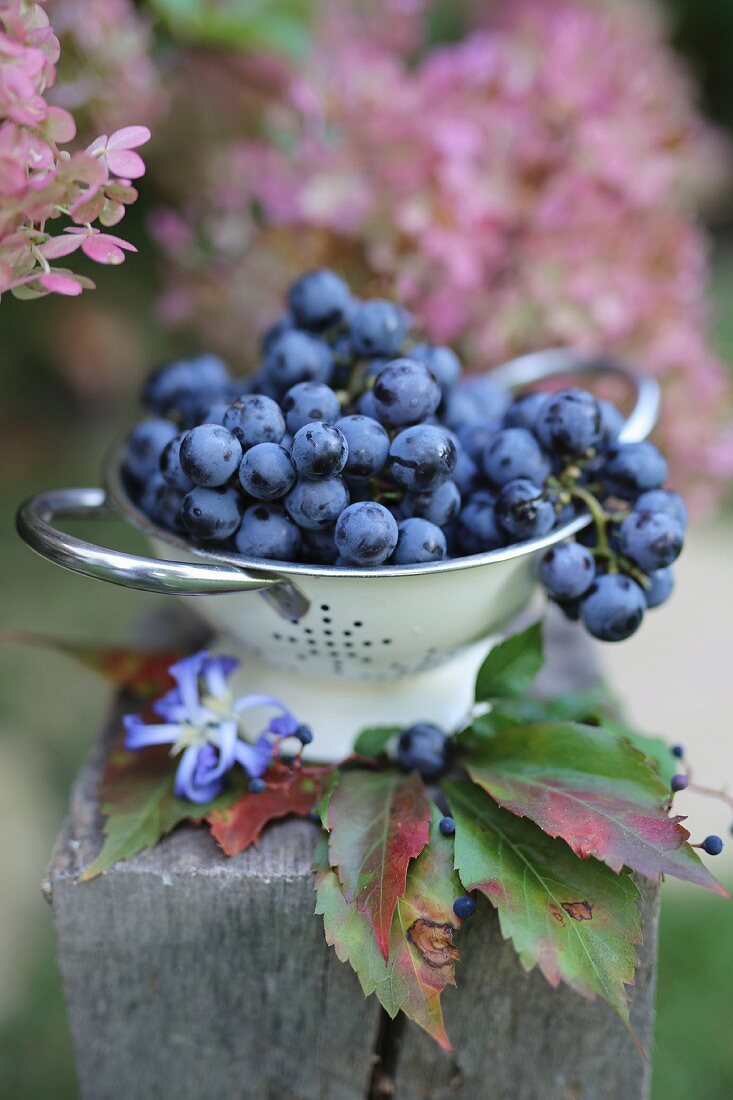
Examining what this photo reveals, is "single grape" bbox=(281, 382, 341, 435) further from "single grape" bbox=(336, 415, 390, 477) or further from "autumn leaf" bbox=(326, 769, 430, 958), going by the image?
"autumn leaf" bbox=(326, 769, 430, 958)

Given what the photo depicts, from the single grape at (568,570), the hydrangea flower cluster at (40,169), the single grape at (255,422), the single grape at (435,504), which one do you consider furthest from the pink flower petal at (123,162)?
the single grape at (568,570)

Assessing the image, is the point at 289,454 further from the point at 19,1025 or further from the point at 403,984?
the point at 19,1025

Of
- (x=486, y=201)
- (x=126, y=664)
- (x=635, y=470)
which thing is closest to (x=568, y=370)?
(x=486, y=201)

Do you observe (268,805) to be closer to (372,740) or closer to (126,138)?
(372,740)

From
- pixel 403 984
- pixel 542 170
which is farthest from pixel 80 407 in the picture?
pixel 403 984

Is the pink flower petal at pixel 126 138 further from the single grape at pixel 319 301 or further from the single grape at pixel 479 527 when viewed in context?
the single grape at pixel 479 527

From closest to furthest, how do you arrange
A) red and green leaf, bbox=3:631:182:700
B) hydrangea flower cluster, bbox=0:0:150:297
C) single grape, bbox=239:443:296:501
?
1. hydrangea flower cluster, bbox=0:0:150:297
2. single grape, bbox=239:443:296:501
3. red and green leaf, bbox=3:631:182:700

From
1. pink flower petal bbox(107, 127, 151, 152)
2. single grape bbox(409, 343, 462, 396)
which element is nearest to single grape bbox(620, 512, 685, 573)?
single grape bbox(409, 343, 462, 396)
